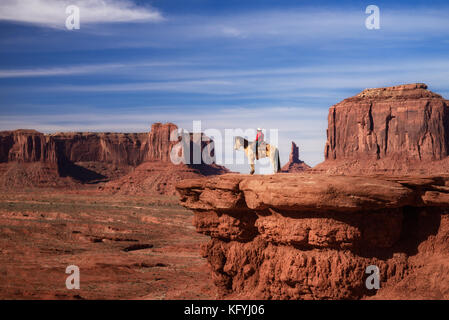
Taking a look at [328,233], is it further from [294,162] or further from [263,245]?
[294,162]

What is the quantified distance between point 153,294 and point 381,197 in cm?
1093

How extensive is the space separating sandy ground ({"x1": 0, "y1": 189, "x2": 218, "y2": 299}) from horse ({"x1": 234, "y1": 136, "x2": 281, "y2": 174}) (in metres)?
4.90

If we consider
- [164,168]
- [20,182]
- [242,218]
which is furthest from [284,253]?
[20,182]

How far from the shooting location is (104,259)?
28953 mm

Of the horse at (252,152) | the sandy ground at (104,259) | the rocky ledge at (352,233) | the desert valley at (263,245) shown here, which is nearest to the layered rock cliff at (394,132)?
the sandy ground at (104,259)

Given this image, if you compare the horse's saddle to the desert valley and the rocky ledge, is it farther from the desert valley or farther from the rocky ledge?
the rocky ledge

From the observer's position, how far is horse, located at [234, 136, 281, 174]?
52.5 feet

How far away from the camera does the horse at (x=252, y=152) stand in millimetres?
16016

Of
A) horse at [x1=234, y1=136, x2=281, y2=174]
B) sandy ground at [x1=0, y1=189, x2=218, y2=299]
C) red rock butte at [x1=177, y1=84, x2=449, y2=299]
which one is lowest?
sandy ground at [x1=0, y1=189, x2=218, y2=299]

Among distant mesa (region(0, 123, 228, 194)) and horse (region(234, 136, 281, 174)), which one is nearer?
horse (region(234, 136, 281, 174))

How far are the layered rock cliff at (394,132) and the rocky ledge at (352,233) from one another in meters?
74.3

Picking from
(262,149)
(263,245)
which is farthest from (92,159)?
(263,245)

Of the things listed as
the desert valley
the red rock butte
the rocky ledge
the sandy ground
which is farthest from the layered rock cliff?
the rocky ledge
